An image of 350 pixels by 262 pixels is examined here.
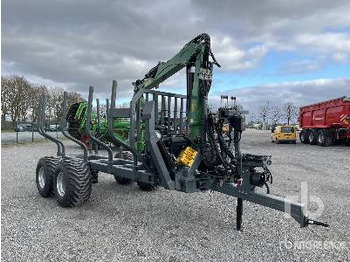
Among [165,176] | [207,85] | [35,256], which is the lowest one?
[35,256]

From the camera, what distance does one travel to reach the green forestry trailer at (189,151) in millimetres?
5133

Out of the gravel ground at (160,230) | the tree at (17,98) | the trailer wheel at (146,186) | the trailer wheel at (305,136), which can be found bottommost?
the gravel ground at (160,230)

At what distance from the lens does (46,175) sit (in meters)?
7.05

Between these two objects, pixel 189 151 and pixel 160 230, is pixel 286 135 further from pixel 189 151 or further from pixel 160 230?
pixel 160 230

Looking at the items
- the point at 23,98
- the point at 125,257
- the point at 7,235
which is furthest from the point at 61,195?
the point at 23,98

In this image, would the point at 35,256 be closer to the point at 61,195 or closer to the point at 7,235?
the point at 7,235

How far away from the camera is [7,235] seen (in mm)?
4863

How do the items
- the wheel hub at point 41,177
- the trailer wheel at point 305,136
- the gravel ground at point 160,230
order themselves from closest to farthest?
the gravel ground at point 160,230
the wheel hub at point 41,177
the trailer wheel at point 305,136

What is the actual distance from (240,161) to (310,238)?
1.39 m

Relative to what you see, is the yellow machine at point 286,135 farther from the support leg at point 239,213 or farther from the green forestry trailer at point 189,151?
the support leg at point 239,213

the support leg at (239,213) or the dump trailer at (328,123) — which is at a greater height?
the dump trailer at (328,123)

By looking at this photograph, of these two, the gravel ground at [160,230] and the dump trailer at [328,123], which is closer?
the gravel ground at [160,230]

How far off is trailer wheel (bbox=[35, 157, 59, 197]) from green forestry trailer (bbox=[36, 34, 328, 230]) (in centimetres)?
28

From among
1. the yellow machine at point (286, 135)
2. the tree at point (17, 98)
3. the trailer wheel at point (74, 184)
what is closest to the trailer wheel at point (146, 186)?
the trailer wheel at point (74, 184)
